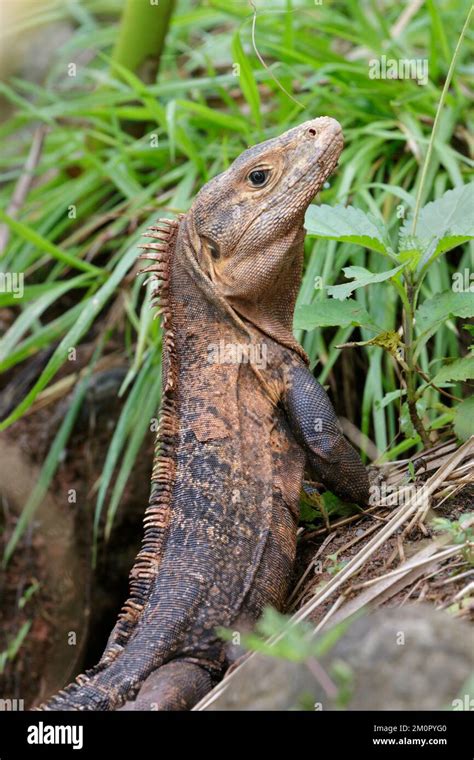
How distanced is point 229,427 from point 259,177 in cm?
122

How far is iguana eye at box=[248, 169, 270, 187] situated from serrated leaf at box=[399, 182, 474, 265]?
0.71 m

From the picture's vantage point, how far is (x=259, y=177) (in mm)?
4465

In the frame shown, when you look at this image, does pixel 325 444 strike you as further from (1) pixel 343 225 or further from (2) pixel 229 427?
(1) pixel 343 225

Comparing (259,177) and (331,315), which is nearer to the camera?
(331,315)

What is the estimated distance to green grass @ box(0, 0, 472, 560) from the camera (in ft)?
19.0

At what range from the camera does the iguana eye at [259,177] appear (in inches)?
176

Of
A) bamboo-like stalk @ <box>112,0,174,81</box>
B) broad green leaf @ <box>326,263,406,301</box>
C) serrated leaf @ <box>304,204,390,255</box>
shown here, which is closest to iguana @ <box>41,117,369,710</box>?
serrated leaf @ <box>304,204,390,255</box>

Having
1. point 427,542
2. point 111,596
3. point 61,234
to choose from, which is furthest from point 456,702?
point 61,234

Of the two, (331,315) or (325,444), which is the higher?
(331,315)

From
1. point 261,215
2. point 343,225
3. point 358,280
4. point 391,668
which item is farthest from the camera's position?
point 261,215

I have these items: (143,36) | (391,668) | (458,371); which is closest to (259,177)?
(458,371)

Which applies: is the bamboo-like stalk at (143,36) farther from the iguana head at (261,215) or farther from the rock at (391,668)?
the rock at (391,668)

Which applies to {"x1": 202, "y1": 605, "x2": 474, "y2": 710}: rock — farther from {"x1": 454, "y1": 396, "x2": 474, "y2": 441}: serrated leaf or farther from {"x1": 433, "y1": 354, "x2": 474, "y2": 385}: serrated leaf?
{"x1": 433, "y1": 354, "x2": 474, "y2": 385}: serrated leaf

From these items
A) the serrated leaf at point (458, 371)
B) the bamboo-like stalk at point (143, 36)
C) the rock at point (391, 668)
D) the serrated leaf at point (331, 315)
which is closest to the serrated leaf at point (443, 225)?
the serrated leaf at point (331, 315)
